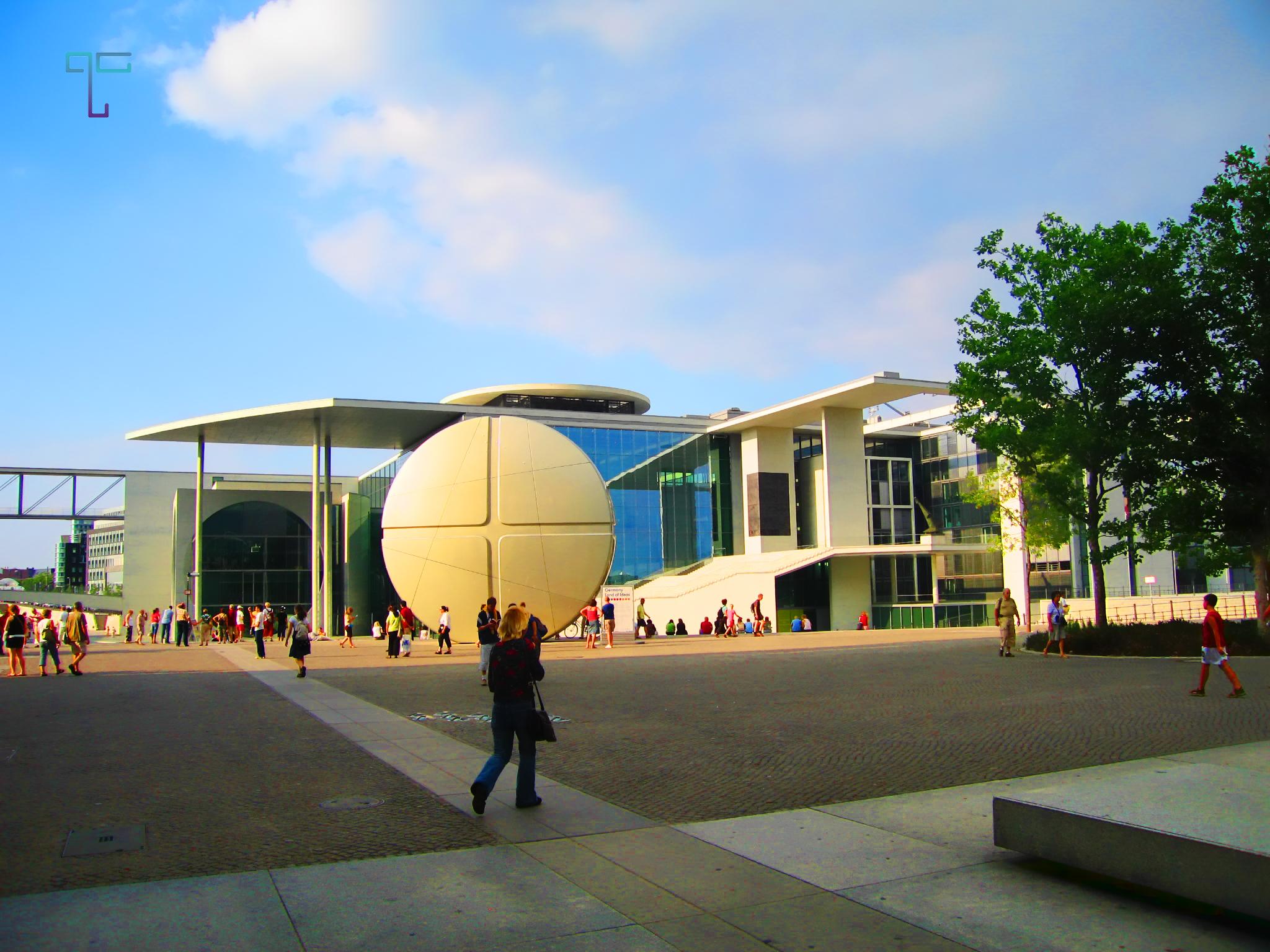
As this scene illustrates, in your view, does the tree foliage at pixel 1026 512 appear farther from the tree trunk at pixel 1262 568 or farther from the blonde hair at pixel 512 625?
the blonde hair at pixel 512 625

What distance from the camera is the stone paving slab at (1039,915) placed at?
4.62m

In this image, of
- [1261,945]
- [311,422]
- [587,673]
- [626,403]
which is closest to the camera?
[1261,945]

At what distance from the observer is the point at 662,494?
56938 mm

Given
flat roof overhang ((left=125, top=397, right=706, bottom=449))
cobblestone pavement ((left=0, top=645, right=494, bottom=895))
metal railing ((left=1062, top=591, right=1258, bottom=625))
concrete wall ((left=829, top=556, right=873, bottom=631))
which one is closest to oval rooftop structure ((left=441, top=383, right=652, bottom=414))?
flat roof overhang ((left=125, top=397, right=706, bottom=449))

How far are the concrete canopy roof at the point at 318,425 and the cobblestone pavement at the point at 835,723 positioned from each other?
3116 centimetres

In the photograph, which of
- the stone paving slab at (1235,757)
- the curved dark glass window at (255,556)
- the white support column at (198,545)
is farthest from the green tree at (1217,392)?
the curved dark glass window at (255,556)

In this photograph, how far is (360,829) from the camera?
6.91m

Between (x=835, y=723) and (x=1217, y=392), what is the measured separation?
15.2 m

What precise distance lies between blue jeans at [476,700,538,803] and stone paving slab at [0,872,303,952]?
1.93 metres

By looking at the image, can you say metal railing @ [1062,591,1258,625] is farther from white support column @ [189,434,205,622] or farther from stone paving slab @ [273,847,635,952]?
white support column @ [189,434,205,622]

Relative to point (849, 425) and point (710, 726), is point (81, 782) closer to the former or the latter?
point (710, 726)

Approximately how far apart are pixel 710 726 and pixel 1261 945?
24.7 feet

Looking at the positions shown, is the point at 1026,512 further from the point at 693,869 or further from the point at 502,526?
the point at 693,869

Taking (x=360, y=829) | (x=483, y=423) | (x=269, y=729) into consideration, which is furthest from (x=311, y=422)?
(x=360, y=829)
